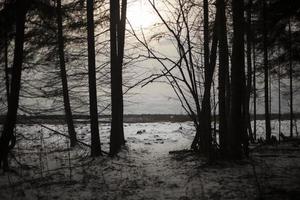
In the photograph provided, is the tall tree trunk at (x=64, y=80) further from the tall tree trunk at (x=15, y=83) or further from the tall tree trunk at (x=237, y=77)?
the tall tree trunk at (x=237, y=77)

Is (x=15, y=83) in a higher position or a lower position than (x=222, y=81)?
lower

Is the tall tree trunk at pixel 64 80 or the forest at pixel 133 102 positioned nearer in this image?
the forest at pixel 133 102

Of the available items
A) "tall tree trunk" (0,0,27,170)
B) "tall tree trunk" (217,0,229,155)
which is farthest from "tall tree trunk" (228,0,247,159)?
"tall tree trunk" (0,0,27,170)

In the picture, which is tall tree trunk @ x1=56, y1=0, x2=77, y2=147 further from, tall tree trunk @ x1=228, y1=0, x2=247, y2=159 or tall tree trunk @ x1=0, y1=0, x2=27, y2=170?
tall tree trunk @ x1=228, y1=0, x2=247, y2=159

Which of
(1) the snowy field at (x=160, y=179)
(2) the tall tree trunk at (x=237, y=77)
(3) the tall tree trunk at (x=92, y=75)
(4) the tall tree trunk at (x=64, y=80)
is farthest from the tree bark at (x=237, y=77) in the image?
(4) the tall tree trunk at (x=64, y=80)

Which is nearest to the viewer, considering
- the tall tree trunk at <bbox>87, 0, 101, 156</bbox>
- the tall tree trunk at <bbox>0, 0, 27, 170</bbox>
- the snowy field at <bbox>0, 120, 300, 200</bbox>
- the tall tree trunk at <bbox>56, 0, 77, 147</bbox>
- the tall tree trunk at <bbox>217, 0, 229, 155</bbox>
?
the snowy field at <bbox>0, 120, 300, 200</bbox>

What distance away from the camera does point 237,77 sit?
993 cm

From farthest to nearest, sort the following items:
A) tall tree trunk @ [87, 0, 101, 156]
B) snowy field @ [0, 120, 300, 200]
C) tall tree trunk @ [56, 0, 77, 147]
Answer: tall tree trunk @ [56, 0, 77, 147] → tall tree trunk @ [87, 0, 101, 156] → snowy field @ [0, 120, 300, 200]

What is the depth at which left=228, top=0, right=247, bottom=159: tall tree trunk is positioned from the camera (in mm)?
9859

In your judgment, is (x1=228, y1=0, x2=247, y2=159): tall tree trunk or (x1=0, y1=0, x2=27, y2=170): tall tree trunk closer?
(x1=0, y1=0, x2=27, y2=170): tall tree trunk

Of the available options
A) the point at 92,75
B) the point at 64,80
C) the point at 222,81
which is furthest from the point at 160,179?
the point at 64,80

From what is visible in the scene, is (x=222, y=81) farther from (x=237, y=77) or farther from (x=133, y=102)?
(x=133, y=102)

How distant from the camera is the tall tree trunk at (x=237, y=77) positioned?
9859 mm

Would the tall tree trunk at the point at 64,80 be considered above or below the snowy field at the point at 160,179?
above
